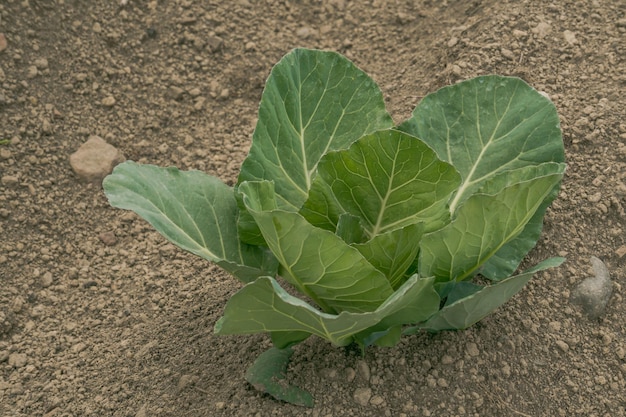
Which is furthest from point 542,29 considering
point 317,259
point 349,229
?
point 317,259

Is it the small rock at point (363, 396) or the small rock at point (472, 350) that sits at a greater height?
the small rock at point (472, 350)

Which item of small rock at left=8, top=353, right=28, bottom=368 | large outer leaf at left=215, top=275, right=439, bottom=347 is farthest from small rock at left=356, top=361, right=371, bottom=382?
small rock at left=8, top=353, right=28, bottom=368

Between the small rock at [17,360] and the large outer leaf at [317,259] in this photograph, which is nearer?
the large outer leaf at [317,259]

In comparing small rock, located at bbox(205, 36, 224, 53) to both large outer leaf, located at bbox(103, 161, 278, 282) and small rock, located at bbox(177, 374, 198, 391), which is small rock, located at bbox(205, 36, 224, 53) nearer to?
large outer leaf, located at bbox(103, 161, 278, 282)

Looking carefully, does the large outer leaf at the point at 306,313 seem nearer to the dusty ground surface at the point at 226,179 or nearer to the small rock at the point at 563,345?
the dusty ground surface at the point at 226,179

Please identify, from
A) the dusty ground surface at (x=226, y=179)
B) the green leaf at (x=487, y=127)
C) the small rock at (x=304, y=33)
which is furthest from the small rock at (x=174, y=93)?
the green leaf at (x=487, y=127)

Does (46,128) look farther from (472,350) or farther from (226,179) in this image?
(472,350)

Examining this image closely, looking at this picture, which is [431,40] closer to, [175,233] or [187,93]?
[187,93]

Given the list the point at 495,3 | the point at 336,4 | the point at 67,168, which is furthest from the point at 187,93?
the point at 495,3
